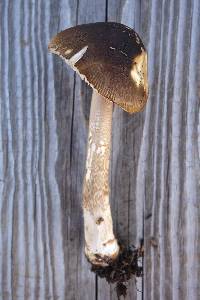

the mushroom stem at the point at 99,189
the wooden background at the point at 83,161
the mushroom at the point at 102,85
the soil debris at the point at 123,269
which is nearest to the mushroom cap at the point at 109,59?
the mushroom at the point at 102,85

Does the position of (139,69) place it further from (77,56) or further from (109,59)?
(77,56)

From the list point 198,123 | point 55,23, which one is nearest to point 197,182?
point 198,123

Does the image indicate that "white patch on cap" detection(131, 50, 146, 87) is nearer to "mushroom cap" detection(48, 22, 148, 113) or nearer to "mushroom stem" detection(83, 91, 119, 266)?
"mushroom cap" detection(48, 22, 148, 113)

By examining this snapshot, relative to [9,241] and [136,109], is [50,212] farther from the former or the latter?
[136,109]

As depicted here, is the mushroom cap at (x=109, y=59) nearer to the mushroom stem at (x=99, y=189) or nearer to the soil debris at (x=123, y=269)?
the mushroom stem at (x=99, y=189)

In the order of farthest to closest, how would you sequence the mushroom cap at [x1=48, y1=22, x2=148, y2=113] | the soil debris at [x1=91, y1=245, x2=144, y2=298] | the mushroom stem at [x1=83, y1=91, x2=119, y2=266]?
1. the soil debris at [x1=91, y1=245, x2=144, y2=298]
2. the mushroom stem at [x1=83, y1=91, x2=119, y2=266]
3. the mushroom cap at [x1=48, y1=22, x2=148, y2=113]

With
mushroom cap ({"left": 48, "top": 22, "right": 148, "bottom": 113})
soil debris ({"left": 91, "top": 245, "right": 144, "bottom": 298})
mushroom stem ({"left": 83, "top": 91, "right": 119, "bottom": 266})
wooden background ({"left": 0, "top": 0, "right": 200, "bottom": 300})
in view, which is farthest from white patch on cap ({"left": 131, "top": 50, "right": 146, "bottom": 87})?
soil debris ({"left": 91, "top": 245, "right": 144, "bottom": 298})

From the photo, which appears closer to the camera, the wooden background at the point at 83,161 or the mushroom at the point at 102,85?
the mushroom at the point at 102,85

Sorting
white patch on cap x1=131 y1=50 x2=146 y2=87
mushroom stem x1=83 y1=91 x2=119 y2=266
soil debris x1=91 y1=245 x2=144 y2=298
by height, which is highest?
white patch on cap x1=131 y1=50 x2=146 y2=87
